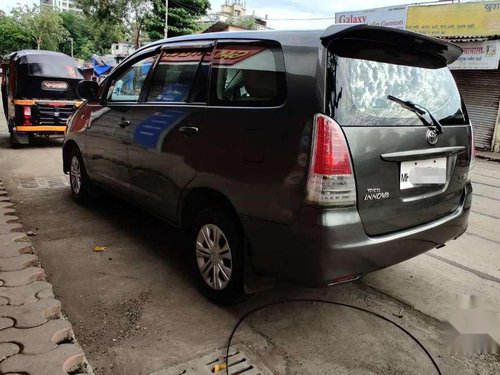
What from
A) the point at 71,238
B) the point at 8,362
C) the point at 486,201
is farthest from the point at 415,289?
the point at 486,201

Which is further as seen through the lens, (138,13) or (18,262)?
(138,13)

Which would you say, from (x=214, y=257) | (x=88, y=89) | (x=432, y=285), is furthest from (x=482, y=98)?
(x=214, y=257)

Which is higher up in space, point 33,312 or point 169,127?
point 169,127

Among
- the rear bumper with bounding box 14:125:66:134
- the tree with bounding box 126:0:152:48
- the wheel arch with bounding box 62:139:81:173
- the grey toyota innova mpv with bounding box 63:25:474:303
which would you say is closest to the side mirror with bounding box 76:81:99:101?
the wheel arch with bounding box 62:139:81:173

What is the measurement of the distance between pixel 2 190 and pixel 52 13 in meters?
62.8

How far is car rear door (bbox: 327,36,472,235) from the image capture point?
239cm

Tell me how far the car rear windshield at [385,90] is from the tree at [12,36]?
6947cm

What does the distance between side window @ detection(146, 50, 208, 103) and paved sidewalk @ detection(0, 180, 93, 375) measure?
1.63m

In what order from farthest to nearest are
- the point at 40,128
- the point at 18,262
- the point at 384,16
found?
the point at 384,16 → the point at 40,128 → the point at 18,262

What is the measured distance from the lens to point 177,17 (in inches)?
1214

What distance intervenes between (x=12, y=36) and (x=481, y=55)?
6792cm

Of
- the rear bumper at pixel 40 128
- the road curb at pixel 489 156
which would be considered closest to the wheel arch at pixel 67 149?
the rear bumper at pixel 40 128

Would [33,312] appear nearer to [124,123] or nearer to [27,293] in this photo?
[27,293]

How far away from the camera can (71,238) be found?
4266mm
